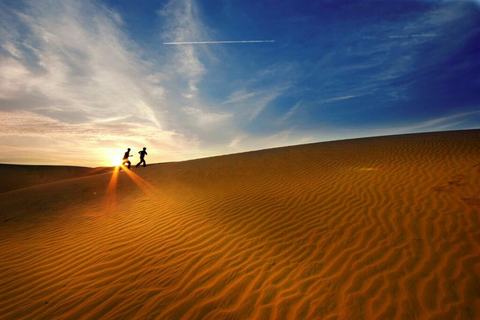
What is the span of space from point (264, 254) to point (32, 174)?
33.8 m

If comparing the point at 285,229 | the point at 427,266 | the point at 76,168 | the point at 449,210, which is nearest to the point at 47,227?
the point at 285,229

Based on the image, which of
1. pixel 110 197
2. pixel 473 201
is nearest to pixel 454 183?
pixel 473 201

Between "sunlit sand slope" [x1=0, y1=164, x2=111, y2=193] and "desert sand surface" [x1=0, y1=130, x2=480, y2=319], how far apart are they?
66.1 feet

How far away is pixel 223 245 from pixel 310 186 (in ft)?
17.4

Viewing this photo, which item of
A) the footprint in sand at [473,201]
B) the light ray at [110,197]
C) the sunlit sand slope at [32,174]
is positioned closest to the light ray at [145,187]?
the light ray at [110,197]

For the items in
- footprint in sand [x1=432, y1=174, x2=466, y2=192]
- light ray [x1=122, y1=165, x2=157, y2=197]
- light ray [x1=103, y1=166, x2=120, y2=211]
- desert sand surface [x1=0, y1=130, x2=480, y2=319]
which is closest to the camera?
desert sand surface [x1=0, y1=130, x2=480, y2=319]

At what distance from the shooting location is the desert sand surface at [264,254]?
3.05m

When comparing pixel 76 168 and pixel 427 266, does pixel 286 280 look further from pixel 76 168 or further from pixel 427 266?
pixel 76 168

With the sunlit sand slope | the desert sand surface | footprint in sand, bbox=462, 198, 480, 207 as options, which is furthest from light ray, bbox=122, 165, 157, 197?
the sunlit sand slope

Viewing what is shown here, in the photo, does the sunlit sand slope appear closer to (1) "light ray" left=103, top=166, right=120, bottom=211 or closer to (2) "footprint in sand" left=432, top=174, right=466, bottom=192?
(1) "light ray" left=103, top=166, right=120, bottom=211

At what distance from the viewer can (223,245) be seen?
4.73 meters

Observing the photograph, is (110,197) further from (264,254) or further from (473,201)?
(473,201)

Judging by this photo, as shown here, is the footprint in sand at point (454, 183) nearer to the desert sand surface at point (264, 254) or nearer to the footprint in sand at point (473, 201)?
the desert sand surface at point (264, 254)

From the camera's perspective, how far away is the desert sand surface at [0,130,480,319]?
3049mm
